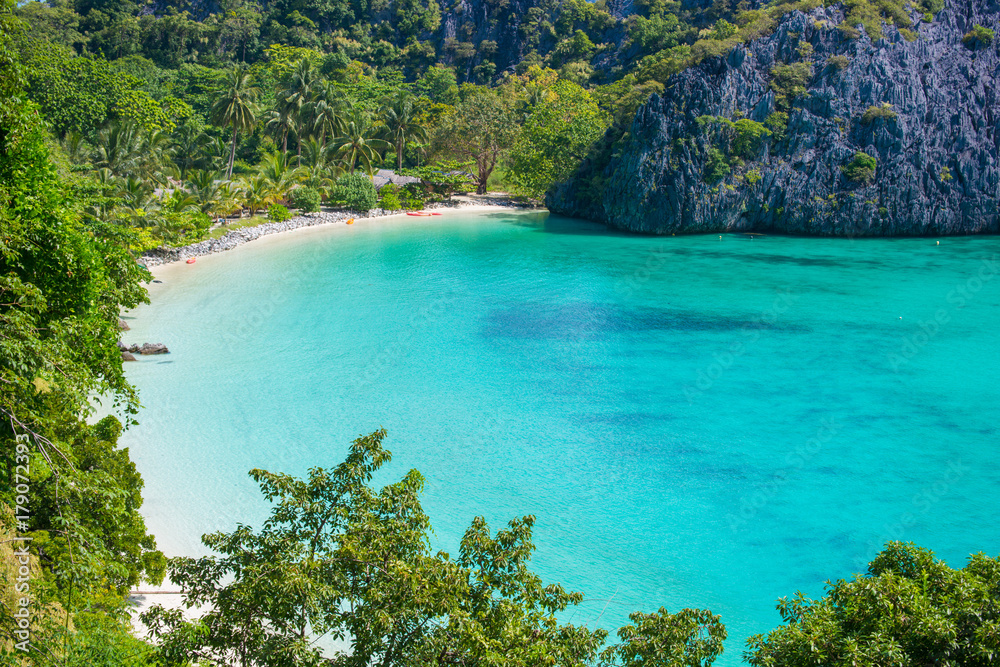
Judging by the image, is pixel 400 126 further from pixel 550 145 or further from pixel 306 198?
pixel 306 198

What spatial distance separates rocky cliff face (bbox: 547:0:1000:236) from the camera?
5494 centimetres

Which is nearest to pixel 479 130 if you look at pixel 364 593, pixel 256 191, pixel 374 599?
pixel 256 191

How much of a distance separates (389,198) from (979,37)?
161ft

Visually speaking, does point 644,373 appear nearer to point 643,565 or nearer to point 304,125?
point 643,565

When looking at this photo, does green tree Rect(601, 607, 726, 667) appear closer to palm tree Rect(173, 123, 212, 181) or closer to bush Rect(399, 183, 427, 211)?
bush Rect(399, 183, 427, 211)

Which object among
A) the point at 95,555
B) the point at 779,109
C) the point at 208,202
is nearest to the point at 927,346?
the point at 95,555

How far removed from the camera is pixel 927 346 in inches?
1126

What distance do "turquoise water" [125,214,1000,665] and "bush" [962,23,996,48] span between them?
2792 centimetres

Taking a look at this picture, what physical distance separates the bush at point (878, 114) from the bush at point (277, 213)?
4433 centimetres

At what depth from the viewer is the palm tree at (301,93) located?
57.9 metres

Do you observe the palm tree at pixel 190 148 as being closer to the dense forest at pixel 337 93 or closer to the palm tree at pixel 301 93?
the dense forest at pixel 337 93

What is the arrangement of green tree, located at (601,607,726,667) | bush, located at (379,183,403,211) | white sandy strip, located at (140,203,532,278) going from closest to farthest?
1. green tree, located at (601,607,726,667)
2. white sandy strip, located at (140,203,532,278)
3. bush, located at (379,183,403,211)

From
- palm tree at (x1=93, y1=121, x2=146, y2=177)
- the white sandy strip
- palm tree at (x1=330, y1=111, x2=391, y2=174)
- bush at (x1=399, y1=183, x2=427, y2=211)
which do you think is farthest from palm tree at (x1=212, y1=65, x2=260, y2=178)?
bush at (x1=399, y1=183, x2=427, y2=211)

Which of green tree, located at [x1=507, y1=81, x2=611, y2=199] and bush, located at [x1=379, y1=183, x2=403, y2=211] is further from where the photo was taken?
green tree, located at [x1=507, y1=81, x2=611, y2=199]
